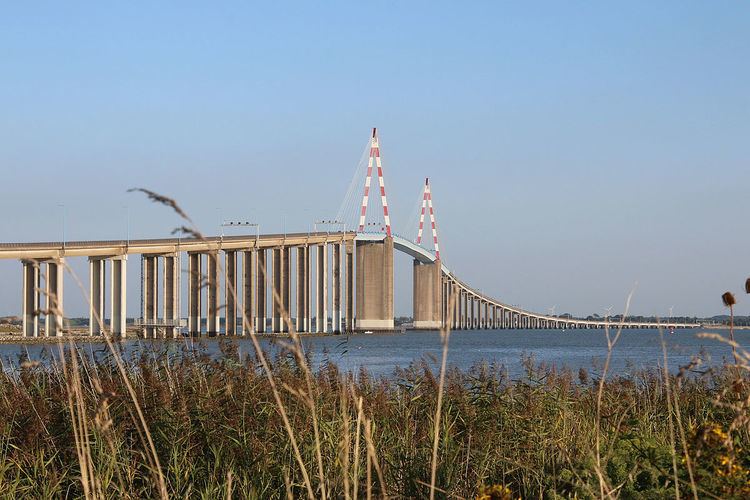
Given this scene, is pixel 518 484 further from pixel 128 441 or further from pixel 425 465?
pixel 128 441

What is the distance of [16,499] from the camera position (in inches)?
268

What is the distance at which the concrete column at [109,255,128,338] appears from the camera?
211 ft

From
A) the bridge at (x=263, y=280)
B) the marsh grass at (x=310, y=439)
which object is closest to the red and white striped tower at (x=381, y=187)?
the bridge at (x=263, y=280)

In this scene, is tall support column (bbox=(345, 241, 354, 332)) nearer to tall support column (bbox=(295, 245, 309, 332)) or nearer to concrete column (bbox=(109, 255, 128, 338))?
tall support column (bbox=(295, 245, 309, 332))

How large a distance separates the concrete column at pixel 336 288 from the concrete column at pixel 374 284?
764 cm

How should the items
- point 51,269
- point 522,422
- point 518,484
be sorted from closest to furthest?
point 518,484 < point 522,422 < point 51,269

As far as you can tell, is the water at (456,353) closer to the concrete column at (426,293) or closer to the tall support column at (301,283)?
the concrete column at (426,293)

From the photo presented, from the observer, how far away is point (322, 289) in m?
94.4

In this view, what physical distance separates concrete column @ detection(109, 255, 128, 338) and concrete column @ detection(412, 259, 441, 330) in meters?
56.1

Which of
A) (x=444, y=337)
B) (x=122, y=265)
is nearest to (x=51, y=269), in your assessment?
(x=122, y=265)

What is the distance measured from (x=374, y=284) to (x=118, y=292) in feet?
145

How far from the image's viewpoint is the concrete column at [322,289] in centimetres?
9388

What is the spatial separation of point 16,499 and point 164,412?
125 centimetres

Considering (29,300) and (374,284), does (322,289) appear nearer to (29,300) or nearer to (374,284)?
(374,284)
